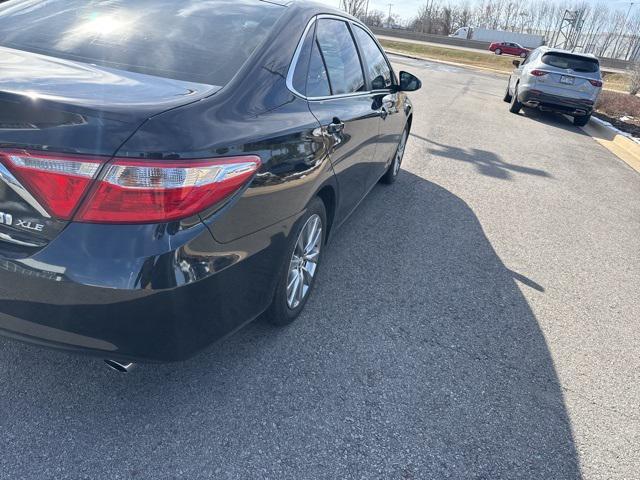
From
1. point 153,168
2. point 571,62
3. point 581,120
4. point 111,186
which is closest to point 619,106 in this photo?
point 581,120

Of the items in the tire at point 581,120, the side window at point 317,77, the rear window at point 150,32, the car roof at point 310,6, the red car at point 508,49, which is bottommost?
the red car at point 508,49

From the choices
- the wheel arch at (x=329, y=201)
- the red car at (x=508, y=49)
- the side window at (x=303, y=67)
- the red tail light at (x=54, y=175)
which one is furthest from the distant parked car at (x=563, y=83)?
the red car at (x=508, y=49)

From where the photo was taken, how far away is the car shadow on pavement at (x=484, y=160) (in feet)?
23.1

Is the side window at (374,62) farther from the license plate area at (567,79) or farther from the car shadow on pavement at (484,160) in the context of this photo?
the license plate area at (567,79)

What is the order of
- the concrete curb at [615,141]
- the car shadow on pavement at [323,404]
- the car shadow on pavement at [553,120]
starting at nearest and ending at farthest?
1. the car shadow on pavement at [323,404]
2. the concrete curb at [615,141]
3. the car shadow on pavement at [553,120]

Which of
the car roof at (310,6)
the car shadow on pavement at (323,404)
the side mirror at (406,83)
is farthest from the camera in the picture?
the side mirror at (406,83)

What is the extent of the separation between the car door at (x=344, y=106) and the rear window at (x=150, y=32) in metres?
0.39

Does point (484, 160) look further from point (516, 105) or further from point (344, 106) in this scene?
point (516, 105)

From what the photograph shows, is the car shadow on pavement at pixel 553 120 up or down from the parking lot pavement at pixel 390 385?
down

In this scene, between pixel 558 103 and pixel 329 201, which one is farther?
pixel 558 103

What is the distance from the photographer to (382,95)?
160 inches

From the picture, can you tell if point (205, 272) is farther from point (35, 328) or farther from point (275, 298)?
point (275, 298)

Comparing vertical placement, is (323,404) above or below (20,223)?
below

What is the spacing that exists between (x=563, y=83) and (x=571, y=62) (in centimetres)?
71
